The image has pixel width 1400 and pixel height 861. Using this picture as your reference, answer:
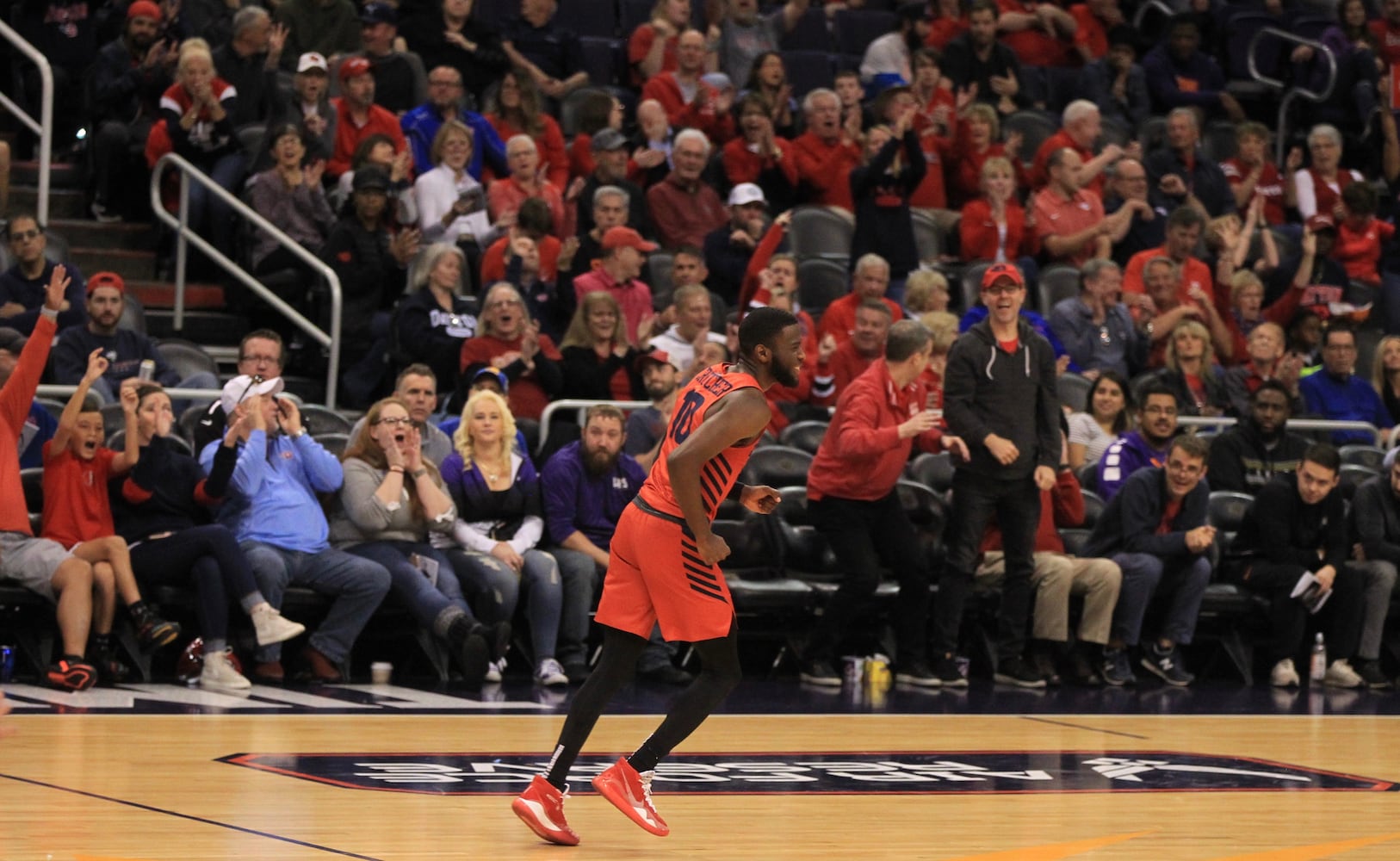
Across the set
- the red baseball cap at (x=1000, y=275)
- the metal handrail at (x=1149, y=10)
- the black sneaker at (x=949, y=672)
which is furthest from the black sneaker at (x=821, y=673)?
the metal handrail at (x=1149, y=10)

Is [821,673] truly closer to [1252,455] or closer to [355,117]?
[1252,455]

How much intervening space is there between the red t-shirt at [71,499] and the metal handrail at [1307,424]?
6.00m

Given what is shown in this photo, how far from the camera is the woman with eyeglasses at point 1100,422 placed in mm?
11812

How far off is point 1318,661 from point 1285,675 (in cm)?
39

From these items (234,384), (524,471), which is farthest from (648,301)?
(234,384)

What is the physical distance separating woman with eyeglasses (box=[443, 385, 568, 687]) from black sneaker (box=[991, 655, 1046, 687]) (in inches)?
90.9

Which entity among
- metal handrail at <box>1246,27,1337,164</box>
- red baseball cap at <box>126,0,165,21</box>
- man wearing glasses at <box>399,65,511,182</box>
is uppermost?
metal handrail at <box>1246,27,1337,164</box>

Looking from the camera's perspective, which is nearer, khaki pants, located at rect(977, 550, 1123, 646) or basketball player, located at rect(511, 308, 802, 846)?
basketball player, located at rect(511, 308, 802, 846)

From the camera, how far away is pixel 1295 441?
473 inches

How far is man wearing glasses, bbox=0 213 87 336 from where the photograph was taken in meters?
10.6

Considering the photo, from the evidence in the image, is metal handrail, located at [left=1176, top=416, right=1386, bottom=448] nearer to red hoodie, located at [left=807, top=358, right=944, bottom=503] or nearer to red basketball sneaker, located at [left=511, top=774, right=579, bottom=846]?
red hoodie, located at [left=807, top=358, right=944, bottom=503]

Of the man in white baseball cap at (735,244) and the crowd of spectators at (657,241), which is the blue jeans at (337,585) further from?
the man in white baseball cap at (735,244)

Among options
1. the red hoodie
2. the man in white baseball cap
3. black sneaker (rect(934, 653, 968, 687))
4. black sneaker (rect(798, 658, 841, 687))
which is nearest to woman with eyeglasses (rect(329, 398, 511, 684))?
black sneaker (rect(798, 658, 841, 687))

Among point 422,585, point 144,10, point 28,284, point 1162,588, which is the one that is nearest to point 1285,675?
point 1162,588
